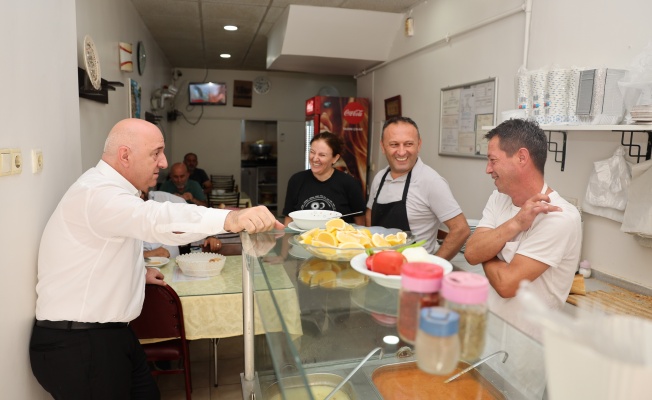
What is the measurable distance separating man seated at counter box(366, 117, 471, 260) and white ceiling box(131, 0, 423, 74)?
2778 mm

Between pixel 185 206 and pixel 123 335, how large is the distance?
Answer: 70 cm

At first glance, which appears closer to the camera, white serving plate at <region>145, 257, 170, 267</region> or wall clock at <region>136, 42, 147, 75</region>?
white serving plate at <region>145, 257, 170, 267</region>

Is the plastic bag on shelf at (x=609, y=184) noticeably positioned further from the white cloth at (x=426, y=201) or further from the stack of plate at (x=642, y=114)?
the white cloth at (x=426, y=201)

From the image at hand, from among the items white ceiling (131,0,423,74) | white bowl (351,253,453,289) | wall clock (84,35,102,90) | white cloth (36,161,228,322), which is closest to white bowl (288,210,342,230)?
white cloth (36,161,228,322)

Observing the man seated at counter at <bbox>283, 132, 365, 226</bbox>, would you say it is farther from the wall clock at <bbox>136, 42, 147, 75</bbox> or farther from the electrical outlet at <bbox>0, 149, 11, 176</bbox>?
the wall clock at <bbox>136, 42, 147, 75</bbox>

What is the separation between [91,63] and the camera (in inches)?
120

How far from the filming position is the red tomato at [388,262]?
101 centimetres

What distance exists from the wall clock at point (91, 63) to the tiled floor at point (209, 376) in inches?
78.5

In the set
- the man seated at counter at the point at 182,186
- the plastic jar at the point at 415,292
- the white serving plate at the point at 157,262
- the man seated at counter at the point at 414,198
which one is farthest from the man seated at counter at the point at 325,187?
the man seated at counter at the point at 182,186

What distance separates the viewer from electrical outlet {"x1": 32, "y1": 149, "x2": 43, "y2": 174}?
1.82 metres

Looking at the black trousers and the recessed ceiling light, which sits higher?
the recessed ceiling light

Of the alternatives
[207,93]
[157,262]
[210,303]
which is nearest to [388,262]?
[210,303]

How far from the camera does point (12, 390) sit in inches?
67.7

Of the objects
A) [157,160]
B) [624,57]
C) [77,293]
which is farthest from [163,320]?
[624,57]
